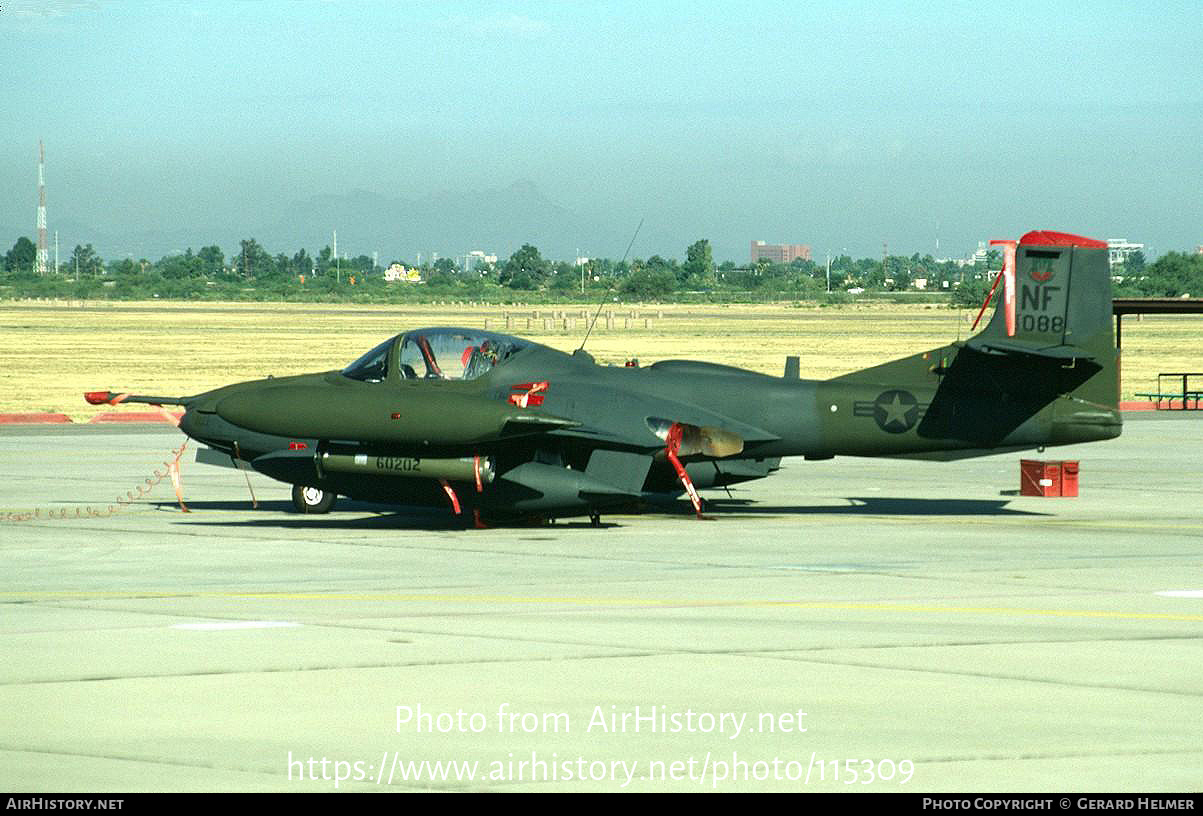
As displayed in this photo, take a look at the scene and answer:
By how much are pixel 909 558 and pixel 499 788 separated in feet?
30.5

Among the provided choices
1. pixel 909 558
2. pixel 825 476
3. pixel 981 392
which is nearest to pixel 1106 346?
pixel 981 392

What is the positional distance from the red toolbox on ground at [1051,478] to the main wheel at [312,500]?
957 centimetres

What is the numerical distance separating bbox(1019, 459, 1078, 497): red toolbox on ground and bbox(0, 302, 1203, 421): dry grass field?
2280 cm

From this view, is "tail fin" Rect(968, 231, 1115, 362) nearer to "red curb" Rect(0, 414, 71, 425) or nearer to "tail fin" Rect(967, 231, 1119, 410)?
"tail fin" Rect(967, 231, 1119, 410)

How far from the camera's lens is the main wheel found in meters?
19.9

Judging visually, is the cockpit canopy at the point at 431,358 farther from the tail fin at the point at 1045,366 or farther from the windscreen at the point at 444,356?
the tail fin at the point at 1045,366

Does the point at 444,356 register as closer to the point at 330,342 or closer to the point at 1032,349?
the point at 1032,349

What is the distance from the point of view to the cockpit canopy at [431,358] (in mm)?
18750

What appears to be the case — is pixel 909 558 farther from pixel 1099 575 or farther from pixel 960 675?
pixel 960 675

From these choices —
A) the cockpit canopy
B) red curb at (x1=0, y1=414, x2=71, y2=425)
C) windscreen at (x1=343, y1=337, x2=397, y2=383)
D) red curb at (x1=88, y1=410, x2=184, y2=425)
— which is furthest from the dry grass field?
the cockpit canopy

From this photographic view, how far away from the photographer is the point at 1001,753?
809cm

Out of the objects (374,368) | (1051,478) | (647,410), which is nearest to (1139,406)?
(1051,478)

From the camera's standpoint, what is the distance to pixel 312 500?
20.0 meters

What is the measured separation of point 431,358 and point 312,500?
261 centimetres
